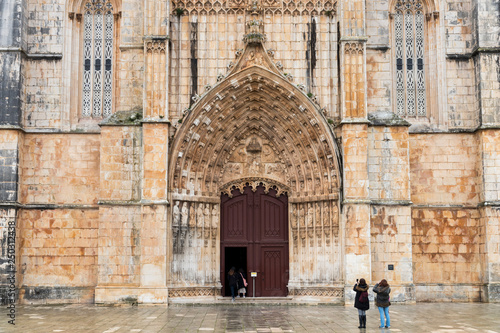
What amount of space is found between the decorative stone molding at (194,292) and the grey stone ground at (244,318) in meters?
0.76

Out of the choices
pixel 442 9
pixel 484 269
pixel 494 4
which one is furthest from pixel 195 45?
pixel 484 269

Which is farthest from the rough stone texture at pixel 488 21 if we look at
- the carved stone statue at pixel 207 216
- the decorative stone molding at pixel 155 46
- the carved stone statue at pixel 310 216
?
the carved stone statue at pixel 207 216

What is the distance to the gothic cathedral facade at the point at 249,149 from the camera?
73.8 feet

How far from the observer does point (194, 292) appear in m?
23.2

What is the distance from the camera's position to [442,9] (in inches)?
976

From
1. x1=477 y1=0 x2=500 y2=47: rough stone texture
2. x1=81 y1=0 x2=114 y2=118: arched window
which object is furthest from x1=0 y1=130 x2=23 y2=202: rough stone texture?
x1=477 y1=0 x2=500 y2=47: rough stone texture

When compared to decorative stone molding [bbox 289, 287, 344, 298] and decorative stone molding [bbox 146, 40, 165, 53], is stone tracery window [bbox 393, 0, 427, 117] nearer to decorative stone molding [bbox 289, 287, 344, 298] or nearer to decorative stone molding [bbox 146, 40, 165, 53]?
decorative stone molding [bbox 289, 287, 344, 298]

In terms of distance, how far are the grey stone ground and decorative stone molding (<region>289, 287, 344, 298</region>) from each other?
3.39 ft

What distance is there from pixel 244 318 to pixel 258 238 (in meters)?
6.61

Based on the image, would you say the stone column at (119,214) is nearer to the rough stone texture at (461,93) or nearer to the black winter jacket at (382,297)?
the black winter jacket at (382,297)

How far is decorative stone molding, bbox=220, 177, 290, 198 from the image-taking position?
973 inches

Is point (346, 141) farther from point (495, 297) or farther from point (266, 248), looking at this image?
point (495, 297)

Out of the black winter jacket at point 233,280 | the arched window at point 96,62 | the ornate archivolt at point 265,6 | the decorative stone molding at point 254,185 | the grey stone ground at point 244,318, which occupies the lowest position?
the grey stone ground at point 244,318

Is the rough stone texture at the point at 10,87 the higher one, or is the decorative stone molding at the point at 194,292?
the rough stone texture at the point at 10,87
